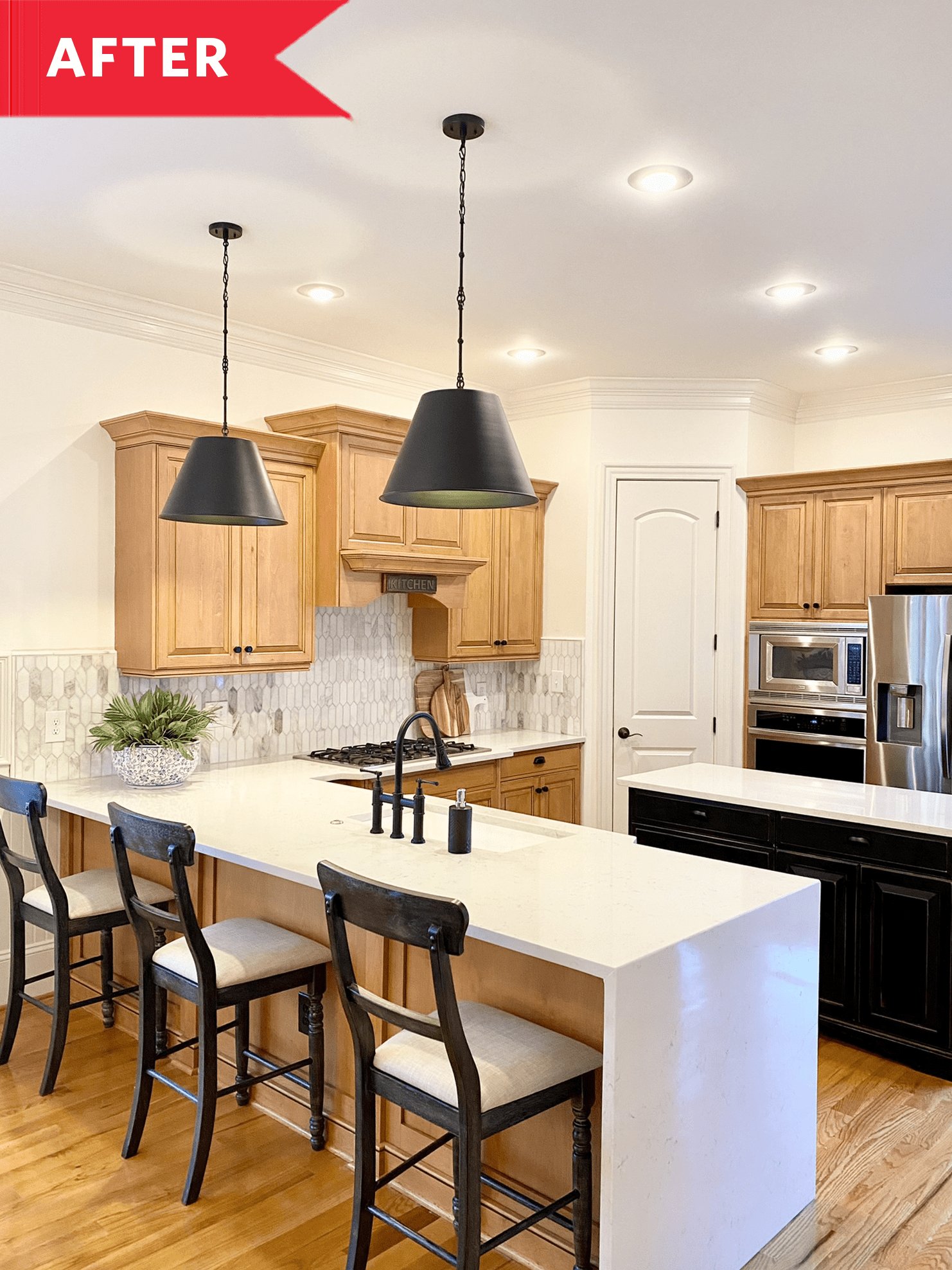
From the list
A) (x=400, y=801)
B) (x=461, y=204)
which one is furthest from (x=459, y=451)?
(x=400, y=801)

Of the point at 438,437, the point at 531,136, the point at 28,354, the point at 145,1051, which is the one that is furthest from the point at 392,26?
the point at 145,1051

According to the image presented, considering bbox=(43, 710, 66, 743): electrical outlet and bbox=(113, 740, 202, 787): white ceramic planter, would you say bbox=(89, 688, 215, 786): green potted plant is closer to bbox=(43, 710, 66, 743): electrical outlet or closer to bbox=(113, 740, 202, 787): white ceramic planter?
bbox=(113, 740, 202, 787): white ceramic planter

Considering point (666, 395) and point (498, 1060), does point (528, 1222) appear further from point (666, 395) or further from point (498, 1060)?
point (666, 395)

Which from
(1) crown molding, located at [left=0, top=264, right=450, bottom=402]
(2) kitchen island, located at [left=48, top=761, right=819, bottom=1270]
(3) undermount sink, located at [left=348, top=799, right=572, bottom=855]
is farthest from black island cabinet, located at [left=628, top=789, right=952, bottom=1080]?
(1) crown molding, located at [left=0, top=264, right=450, bottom=402]

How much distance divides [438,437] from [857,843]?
6.92ft

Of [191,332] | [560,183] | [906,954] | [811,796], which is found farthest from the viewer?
[191,332]

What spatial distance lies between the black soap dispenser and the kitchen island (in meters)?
0.04

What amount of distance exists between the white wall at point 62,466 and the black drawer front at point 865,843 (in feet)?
9.37

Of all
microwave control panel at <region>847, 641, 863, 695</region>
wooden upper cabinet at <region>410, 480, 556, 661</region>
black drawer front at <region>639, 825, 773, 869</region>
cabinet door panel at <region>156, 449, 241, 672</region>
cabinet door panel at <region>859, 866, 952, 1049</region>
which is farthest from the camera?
wooden upper cabinet at <region>410, 480, 556, 661</region>

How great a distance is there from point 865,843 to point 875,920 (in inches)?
10.6

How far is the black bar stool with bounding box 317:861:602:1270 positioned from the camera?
1.90 metres

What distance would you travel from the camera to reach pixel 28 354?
12.8ft

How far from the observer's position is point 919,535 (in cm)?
495

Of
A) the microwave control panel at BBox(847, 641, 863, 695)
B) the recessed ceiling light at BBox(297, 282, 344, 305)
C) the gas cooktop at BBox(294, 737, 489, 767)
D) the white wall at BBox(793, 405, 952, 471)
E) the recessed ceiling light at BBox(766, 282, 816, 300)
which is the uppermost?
the recessed ceiling light at BBox(297, 282, 344, 305)
